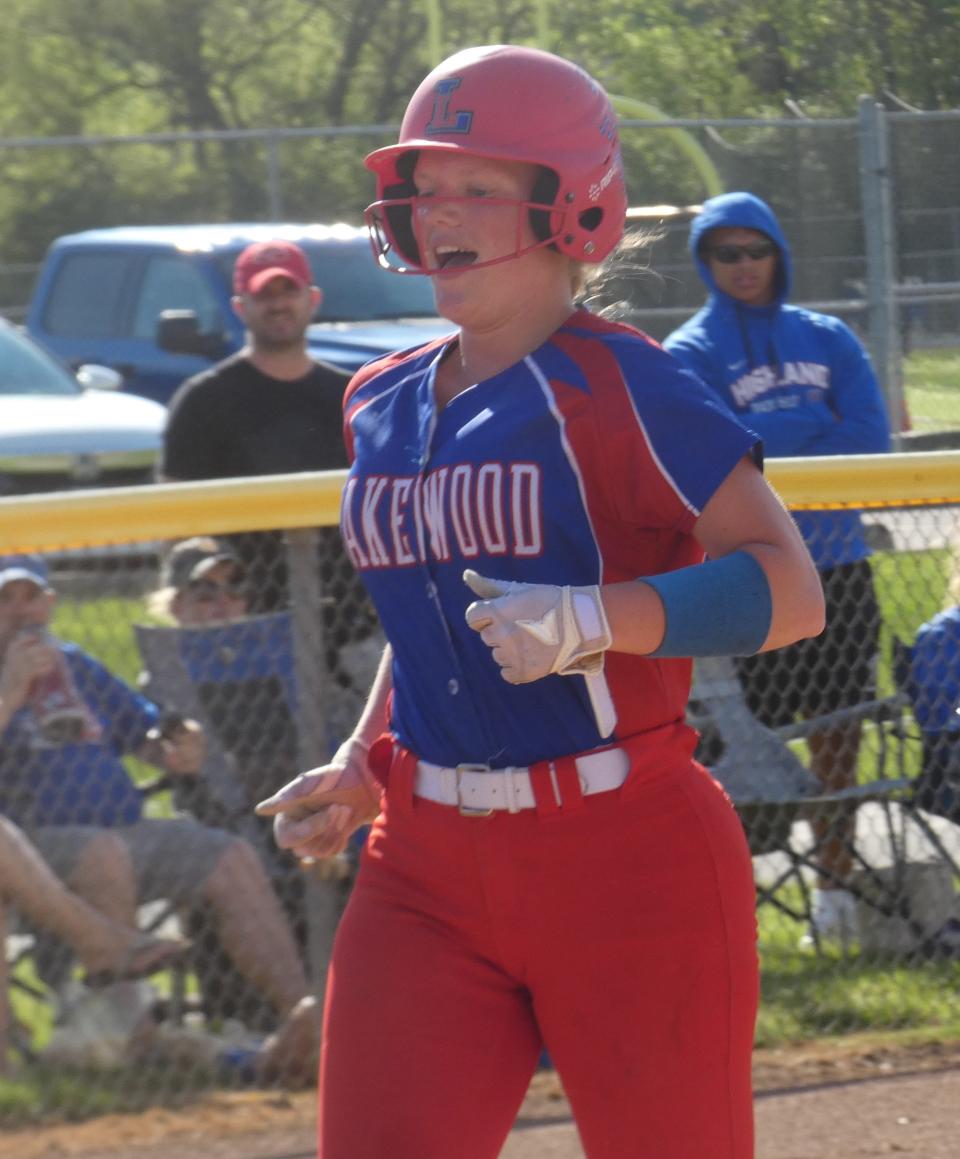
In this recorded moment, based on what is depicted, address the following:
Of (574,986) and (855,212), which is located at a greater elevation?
(855,212)

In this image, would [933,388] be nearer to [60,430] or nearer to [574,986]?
[60,430]

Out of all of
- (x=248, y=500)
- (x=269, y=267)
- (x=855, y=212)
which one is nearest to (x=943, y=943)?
(x=248, y=500)

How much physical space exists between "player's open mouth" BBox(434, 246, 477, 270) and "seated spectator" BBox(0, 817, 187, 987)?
239cm

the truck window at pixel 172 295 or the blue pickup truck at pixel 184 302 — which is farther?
the truck window at pixel 172 295

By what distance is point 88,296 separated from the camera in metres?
12.3

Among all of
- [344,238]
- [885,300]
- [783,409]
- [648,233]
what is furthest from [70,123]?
[648,233]

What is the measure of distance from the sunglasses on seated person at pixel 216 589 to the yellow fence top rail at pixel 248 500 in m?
0.18

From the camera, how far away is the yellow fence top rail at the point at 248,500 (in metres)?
4.37

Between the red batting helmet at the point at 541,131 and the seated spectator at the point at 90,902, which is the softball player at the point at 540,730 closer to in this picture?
the red batting helmet at the point at 541,131

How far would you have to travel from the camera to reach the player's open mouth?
2508 millimetres

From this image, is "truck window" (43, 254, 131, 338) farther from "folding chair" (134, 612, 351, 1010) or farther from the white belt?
the white belt

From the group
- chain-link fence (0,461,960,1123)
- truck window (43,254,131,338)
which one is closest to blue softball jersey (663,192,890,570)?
chain-link fence (0,461,960,1123)

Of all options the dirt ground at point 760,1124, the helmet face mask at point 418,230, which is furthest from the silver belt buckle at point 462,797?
the dirt ground at point 760,1124

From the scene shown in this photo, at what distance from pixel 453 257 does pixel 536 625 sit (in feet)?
2.12
